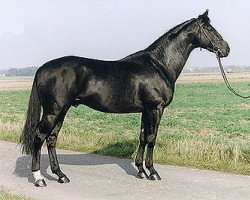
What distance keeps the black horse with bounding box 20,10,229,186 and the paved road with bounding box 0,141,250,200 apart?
14.0 inches

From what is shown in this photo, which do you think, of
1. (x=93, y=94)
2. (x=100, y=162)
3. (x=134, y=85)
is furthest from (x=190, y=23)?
(x=100, y=162)

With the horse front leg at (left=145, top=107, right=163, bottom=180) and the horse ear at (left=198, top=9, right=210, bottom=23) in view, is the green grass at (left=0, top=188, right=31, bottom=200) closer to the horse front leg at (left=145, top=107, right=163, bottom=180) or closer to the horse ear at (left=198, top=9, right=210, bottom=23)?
the horse front leg at (left=145, top=107, right=163, bottom=180)

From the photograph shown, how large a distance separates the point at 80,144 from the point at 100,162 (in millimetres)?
2432

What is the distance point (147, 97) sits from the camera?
727 centimetres

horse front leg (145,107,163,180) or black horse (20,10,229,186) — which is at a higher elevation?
black horse (20,10,229,186)

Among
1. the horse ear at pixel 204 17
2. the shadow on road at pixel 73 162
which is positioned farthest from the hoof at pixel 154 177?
the horse ear at pixel 204 17

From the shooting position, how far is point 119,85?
286 inches

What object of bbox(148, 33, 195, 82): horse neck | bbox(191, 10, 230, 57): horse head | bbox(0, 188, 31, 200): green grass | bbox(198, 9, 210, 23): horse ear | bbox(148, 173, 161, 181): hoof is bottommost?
bbox(148, 173, 161, 181): hoof

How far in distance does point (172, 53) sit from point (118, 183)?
8.33 ft

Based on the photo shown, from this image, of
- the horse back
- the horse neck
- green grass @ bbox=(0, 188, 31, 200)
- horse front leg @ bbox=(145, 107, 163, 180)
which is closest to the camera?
green grass @ bbox=(0, 188, 31, 200)

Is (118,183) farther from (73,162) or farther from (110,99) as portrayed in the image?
(73,162)

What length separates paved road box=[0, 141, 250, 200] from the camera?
6355 millimetres

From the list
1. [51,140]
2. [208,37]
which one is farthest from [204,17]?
[51,140]

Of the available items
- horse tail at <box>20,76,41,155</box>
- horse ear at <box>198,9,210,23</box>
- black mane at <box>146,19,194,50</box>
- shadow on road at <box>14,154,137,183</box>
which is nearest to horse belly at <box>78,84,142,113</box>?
horse tail at <box>20,76,41,155</box>
